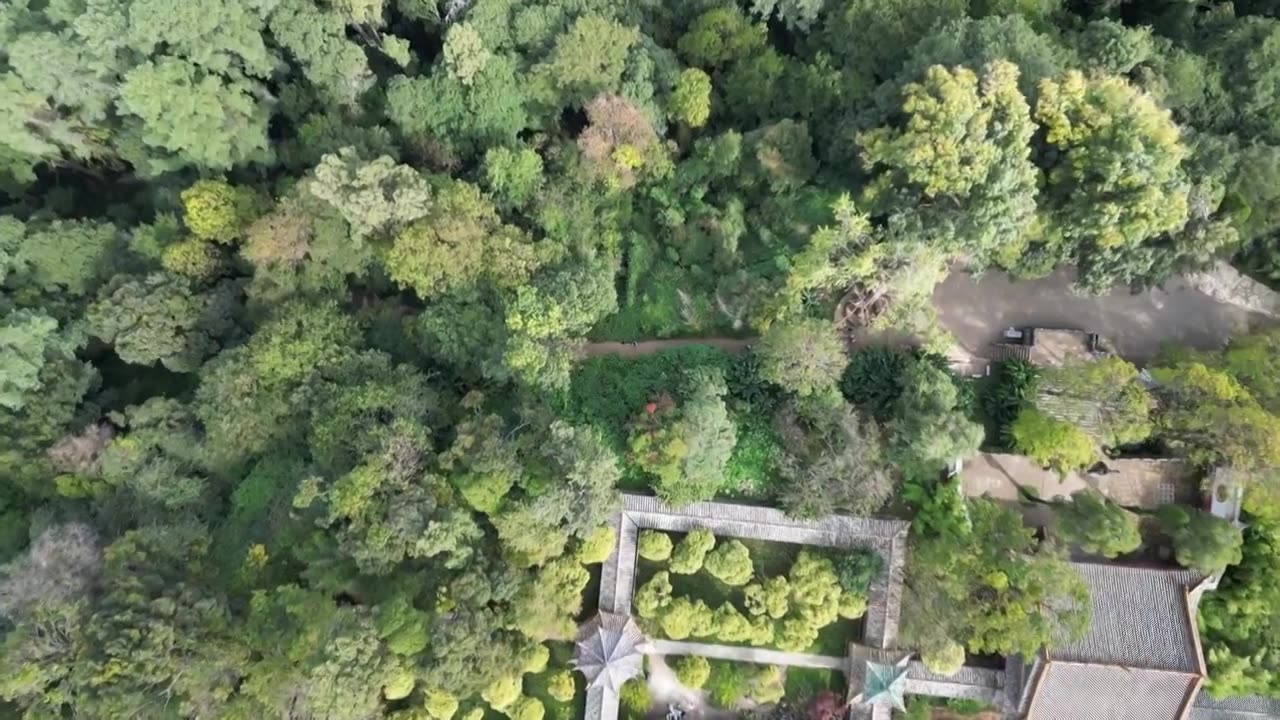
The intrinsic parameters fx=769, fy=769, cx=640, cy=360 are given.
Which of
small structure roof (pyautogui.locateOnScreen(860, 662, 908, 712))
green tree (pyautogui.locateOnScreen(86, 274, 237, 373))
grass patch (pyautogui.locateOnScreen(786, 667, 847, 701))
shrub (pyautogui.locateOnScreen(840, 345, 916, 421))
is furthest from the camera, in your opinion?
green tree (pyautogui.locateOnScreen(86, 274, 237, 373))

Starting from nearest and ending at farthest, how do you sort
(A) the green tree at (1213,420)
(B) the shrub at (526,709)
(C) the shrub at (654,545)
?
(A) the green tree at (1213,420)
(B) the shrub at (526,709)
(C) the shrub at (654,545)

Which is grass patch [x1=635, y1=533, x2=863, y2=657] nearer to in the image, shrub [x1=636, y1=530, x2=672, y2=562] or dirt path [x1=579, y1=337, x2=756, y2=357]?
shrub [x1=636, y1=530, x2=672, y2=562]

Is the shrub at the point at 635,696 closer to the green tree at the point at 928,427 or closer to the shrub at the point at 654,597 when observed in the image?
the shrub at the point at 654,597

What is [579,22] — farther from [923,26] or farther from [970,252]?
[970,252]

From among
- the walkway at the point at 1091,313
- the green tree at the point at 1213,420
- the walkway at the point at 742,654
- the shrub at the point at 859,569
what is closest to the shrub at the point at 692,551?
the walkway at the point at 742,654

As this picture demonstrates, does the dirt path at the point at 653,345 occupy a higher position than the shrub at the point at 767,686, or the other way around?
the dirt path at the point at 653,345

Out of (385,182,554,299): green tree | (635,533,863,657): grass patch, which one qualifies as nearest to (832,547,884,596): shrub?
(635,533,863,657): grass patch

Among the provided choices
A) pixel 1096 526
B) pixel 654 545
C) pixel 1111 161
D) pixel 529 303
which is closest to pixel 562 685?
pixel 654 545
